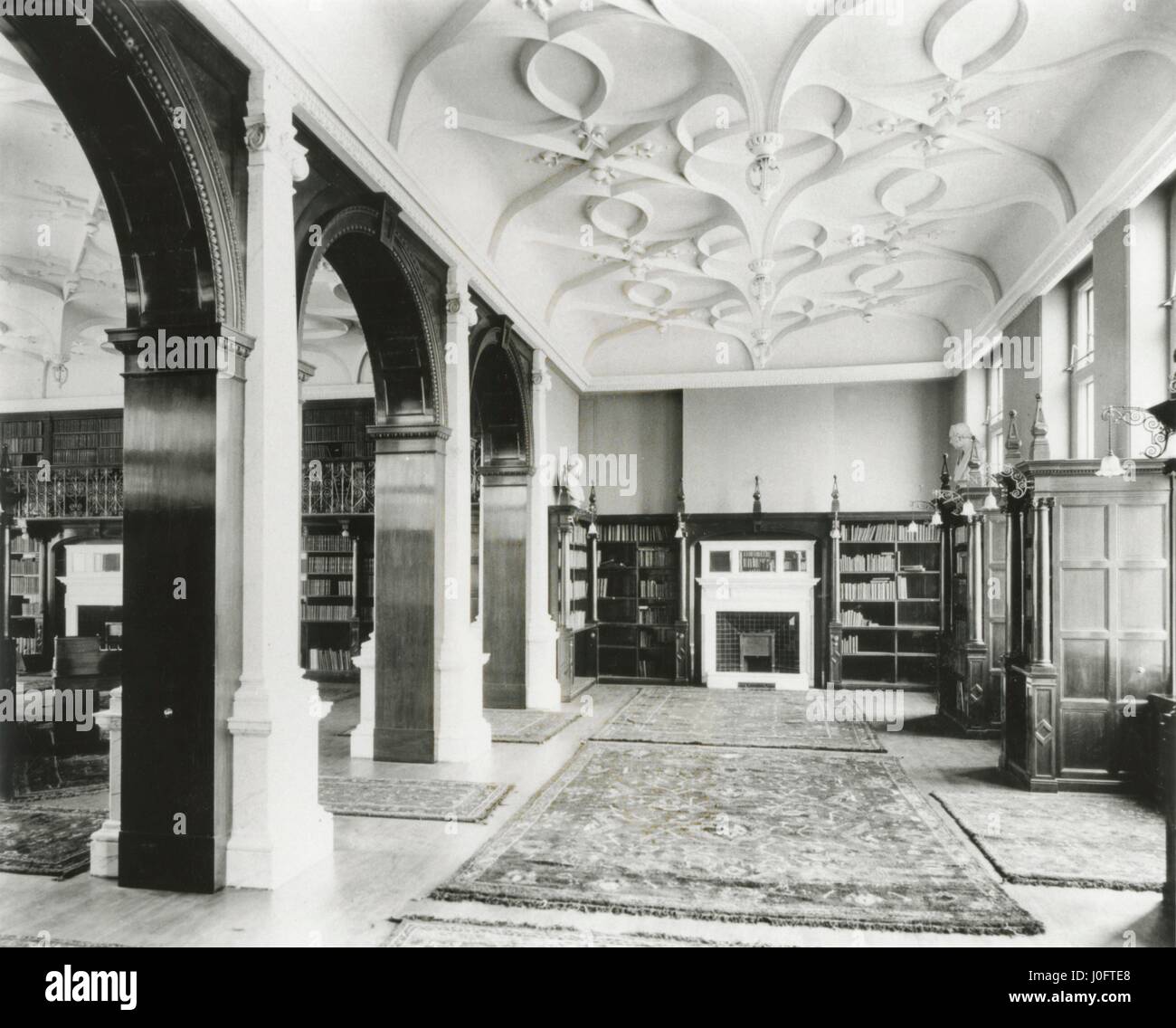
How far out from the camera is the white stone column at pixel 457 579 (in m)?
7.77

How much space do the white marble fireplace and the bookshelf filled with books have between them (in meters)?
4.79

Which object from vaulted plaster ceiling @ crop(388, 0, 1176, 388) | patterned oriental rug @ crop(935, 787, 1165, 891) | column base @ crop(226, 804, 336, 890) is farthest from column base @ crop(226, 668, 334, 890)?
vaulted plaster ceiling @ crop(388, 0, 1176, 388)

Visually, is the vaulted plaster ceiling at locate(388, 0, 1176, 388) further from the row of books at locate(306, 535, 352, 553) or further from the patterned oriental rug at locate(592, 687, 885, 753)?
the patterned oriental rug at locate(592, 687, 885, 753)

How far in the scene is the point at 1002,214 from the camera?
377 inches

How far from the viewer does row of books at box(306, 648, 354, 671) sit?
43.0 feet

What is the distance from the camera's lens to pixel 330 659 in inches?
516

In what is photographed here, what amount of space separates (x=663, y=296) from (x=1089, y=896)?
8900 millimetres

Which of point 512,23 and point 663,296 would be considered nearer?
point 512,23

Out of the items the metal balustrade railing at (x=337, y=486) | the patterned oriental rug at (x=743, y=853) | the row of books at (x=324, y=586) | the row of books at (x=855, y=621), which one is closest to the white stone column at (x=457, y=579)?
the patterned oriental rug at (x=743, y=853)

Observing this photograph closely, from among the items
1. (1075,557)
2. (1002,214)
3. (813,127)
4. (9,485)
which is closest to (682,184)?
(813,127)

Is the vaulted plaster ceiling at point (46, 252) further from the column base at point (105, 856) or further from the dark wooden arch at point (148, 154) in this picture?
the column base at point (105, 856)

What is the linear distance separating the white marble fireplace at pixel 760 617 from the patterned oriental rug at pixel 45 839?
28.3 feet

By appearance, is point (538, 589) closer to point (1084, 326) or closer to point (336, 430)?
point (336, 430)

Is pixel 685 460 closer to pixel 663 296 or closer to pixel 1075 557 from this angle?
pixel 663 296
